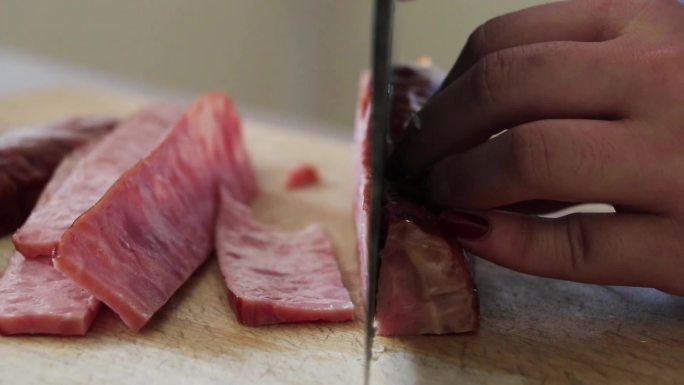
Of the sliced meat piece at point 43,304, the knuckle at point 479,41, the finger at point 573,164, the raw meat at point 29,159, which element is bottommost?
the sliced meat piece at point 43,304

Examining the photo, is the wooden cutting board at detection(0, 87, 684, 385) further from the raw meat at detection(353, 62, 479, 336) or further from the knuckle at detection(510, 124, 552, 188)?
the knuckle at detection(510, 124, 552, 188)

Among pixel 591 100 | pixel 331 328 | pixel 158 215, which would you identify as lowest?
pixel 331 328

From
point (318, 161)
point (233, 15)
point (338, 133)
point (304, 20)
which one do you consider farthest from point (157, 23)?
point (318, 161)

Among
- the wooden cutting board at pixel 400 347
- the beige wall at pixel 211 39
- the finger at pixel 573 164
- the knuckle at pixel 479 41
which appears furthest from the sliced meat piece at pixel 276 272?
the beige wall at pixel 211 39

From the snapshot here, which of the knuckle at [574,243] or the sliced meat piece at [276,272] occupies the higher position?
the knuckle at [574,243]

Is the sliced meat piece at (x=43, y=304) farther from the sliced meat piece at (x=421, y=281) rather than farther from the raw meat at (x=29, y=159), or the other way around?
the sliced meat piece at (x=421, y=281)

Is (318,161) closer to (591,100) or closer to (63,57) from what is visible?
(591,100)

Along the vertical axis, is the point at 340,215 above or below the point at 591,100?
below
